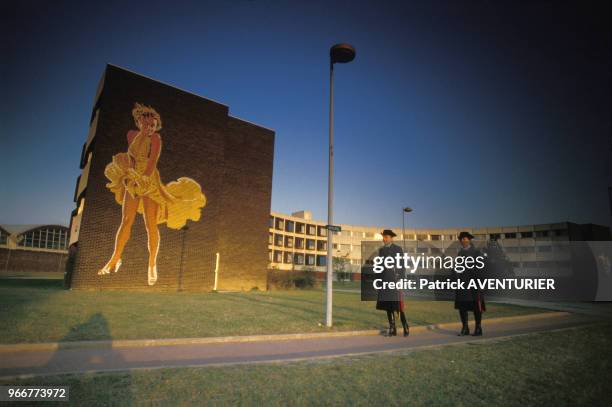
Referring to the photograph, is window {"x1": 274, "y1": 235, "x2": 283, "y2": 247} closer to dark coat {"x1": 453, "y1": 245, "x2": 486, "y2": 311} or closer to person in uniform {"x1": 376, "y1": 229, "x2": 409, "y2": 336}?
dark coat {"x1": 453, "y1": 245, "x2": 486, "y2": 311}

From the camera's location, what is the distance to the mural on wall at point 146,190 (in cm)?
2208

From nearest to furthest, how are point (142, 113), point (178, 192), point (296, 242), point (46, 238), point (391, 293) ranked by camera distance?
point (391, 293), point (142, 113), point (178, 192), point (46, 238), point (296, 242)

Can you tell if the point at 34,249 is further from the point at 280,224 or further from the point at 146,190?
the point at 146,190

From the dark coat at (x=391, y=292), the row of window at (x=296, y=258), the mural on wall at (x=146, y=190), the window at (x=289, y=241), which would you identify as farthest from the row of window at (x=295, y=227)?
the dark coat at (x=391, y=292)

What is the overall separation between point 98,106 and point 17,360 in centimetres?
2298

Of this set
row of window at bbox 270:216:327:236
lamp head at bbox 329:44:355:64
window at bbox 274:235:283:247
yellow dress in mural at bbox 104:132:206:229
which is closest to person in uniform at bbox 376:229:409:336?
lamp head at bbox 329:44:355:64

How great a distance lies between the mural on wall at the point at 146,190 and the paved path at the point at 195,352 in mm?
17413

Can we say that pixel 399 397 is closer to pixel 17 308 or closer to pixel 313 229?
pixel 17 308

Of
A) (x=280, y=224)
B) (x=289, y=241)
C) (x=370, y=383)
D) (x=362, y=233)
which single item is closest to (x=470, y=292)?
(x=370, y=383)

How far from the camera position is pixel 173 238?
2395cm

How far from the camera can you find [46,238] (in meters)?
67.6

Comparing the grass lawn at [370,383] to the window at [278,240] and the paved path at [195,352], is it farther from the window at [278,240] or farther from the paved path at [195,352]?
the window at [278,240]

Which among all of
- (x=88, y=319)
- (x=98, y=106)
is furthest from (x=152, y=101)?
(x=88, y=319)

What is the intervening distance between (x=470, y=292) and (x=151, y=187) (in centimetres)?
2085
